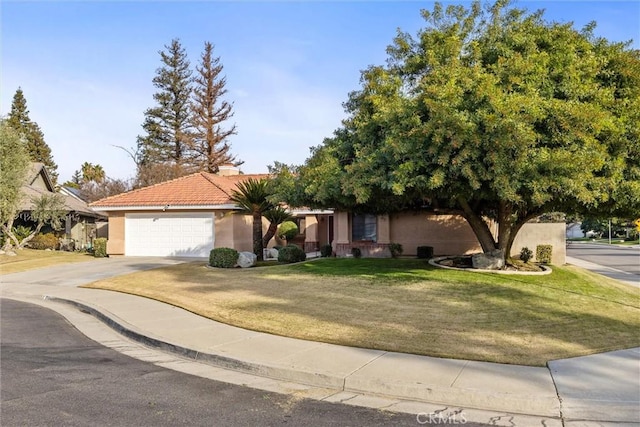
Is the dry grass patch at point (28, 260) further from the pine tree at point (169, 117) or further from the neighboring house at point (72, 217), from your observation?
the pine tree at point (169, 117)

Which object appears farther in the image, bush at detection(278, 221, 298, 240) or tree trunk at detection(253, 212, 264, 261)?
bush at detection(278, 221, 298, 240)

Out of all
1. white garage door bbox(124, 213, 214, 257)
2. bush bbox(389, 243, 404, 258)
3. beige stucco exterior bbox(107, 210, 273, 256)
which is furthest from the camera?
white garage door bbox(124, 213, 214, 257)

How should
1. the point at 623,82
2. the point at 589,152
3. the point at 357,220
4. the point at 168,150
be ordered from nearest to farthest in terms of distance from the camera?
1. the point at 589,152
2. the point at 623,82
3. the point at 357,220
4. the point at 168,150

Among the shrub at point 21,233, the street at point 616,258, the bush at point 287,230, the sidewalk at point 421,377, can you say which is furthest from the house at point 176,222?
the street at point 616,258

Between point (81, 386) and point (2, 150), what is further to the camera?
point (2, 150)

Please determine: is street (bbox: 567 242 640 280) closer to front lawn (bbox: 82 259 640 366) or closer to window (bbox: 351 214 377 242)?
window (bbox: 351 214 377 242)

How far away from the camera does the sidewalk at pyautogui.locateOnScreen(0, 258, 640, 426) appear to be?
5344 millimetres

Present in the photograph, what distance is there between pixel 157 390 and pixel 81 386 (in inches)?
37.7

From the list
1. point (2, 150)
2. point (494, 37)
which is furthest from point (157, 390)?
point (2, 150)

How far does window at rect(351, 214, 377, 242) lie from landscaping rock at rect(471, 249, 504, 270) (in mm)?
8242

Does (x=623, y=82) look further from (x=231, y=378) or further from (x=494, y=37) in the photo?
(x=231, y=378)

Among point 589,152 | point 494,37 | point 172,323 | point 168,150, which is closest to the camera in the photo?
point 172,323

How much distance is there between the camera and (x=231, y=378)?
6594 mm

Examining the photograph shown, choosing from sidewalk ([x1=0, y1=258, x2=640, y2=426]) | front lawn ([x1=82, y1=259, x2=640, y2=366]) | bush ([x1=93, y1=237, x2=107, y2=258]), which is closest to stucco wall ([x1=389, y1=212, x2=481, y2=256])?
front lawn ([x1=82, y1=259, x2=640, y2=366])
